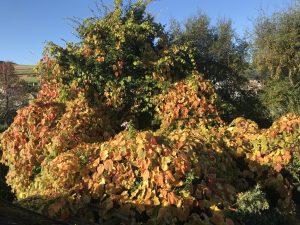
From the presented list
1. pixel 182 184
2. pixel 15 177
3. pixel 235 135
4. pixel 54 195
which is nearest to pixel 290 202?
pixel 235 135

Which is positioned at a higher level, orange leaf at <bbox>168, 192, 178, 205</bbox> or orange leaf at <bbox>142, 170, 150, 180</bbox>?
orange leaf at <bbox>142, 170, 150, 180</bbox>

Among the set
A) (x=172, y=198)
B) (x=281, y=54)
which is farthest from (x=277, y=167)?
(x=281, y=54)

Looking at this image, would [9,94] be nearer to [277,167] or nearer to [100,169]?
[100,169]

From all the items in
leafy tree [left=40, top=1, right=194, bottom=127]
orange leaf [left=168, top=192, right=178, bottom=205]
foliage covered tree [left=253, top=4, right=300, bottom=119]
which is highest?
foliage covered tree [left=253, top=4, right=300, bottom=119]

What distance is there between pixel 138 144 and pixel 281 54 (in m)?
11.6

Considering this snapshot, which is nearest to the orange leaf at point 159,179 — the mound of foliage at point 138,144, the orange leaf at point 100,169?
the mound of foliage at point 138,144

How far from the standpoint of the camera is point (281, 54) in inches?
635

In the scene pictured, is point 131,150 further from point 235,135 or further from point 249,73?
point 249,73

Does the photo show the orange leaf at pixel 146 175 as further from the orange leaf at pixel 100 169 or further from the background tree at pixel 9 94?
the background tree at pixel 9 94

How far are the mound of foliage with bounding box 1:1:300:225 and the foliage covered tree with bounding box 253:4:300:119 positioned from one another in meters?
5.05

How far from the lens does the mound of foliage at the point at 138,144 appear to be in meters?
5.67

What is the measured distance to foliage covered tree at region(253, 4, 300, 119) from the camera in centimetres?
1455

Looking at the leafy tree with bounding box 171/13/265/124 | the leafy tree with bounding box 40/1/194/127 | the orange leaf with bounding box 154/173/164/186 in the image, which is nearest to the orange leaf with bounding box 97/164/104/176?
the orange leaf with bounding box 154/173/164/186

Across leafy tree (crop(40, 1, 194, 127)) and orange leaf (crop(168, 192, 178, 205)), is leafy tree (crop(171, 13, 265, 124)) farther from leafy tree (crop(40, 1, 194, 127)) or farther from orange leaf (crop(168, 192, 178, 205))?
orange leaf (crop(168, 192, 178, 205))
